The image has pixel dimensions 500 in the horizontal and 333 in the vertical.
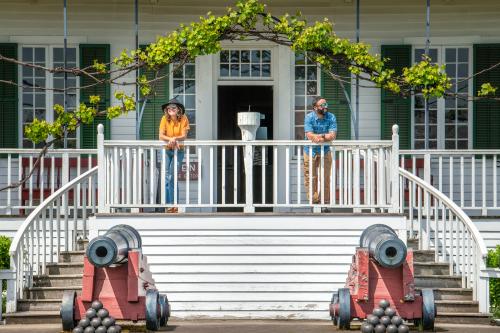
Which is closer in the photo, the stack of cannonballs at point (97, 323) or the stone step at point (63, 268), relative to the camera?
the stack of cannonballs at point (97, 323)

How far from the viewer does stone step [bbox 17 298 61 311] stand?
54.9ft

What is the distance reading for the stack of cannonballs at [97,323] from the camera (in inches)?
560

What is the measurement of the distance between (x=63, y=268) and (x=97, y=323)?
358 cm

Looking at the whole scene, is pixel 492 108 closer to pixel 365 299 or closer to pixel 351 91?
pixel 351 91

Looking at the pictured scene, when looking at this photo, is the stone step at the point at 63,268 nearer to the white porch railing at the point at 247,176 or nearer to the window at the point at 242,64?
the white porch railing at the point at 247,176

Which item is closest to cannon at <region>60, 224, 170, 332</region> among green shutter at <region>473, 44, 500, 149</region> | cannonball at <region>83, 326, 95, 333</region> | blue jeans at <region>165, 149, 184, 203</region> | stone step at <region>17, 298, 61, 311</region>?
cannonball at <region>83, 326, 95, 333</region>

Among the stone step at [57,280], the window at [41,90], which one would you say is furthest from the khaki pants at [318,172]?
the window at [41,90]

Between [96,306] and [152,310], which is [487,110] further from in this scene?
[96,306]

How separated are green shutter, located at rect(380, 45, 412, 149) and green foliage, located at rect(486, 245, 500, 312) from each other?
4437 millimetres

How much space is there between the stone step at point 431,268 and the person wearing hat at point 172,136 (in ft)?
11.7

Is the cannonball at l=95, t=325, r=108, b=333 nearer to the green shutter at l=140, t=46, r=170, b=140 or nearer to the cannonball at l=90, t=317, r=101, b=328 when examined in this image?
the cannonball at l=90, t=317, r=101, b=328

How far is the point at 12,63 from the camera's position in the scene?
21281 millimetres

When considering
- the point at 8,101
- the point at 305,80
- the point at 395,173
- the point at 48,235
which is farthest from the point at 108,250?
the point at 305,80

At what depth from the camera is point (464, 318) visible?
16.6 m
